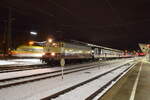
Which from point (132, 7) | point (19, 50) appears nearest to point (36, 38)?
point (19, 50)

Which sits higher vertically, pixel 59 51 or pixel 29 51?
pixel 29 51

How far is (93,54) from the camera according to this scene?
37.8 metres

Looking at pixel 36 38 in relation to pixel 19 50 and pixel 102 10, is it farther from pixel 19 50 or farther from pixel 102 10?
pixel 102 10

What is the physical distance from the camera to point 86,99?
22.2 ft

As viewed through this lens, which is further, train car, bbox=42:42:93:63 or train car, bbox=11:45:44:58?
train car, bbox=11:45:44:58

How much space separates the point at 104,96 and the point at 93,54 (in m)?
30.5

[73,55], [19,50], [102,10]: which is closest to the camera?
[102,10]

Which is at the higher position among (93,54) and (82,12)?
(82,12)

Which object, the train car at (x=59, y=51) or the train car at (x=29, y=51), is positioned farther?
the train car at (x=29, y=51)

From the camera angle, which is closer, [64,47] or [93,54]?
[64,47]

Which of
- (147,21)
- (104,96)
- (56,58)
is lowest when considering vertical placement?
(104,96)

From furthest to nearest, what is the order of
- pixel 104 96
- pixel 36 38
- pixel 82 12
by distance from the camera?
pixel 36 38 < pixel 82 12 < pixel 104 96

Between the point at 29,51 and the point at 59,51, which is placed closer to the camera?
the point at 59,51

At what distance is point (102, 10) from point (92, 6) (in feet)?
4.31
